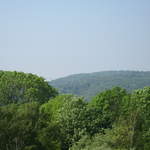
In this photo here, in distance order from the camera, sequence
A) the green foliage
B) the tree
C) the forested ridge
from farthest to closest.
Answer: the green foliage
the tree
the forested ridge

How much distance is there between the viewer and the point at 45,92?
65.2m

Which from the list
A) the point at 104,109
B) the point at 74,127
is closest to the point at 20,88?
the point at 104,109

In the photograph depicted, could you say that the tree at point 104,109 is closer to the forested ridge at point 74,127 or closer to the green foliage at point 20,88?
the forested ridge at point 74,127

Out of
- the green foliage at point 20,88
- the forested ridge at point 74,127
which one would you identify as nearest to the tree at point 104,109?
the forested ridge at point 74,127

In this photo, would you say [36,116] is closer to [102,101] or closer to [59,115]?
[59,115]

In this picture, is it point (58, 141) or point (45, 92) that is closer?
point (58, 141)

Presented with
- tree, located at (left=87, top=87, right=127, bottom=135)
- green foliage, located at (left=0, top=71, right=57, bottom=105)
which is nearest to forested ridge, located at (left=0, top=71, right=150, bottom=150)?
tree, located at (left=87, top=87, right=127, bottom=135)

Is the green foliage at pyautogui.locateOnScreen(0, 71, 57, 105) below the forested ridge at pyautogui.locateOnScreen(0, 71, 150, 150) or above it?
above

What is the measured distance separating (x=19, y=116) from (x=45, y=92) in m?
32.8

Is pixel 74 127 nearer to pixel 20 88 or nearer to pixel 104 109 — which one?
pixel 104 109

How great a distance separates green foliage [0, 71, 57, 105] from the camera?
61.4 meters

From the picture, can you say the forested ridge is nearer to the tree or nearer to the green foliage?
the tree

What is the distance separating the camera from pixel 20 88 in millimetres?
63062

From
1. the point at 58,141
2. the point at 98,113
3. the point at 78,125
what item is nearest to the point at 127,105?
the point at 98,113
